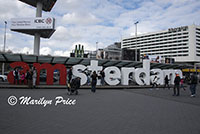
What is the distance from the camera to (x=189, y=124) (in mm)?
4992

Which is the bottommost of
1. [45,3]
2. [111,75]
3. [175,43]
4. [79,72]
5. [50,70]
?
[111,75]

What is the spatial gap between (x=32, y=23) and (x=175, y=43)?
93063 mm

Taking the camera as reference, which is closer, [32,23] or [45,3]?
[32,23]

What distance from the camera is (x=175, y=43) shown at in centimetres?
9569

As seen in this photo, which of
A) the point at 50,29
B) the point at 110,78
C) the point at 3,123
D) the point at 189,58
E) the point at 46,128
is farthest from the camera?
the point at 189,58

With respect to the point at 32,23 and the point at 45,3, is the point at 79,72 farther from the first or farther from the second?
the point at 45,3

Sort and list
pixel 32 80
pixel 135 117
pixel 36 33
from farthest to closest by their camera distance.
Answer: pixel 36 33 < pixel 32 80 < pixel 135 117

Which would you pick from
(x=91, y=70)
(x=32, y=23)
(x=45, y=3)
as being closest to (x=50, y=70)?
(x=91, y=70)

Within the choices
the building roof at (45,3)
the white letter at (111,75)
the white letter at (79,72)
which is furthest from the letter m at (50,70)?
the building roof at (45,3)

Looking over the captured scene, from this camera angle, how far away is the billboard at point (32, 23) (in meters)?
24.4

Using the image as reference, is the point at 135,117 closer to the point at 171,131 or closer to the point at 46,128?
the point at 171,131

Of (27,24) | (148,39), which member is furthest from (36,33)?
(148,39)

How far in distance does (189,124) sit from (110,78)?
1361 cm

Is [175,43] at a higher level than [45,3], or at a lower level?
higher
